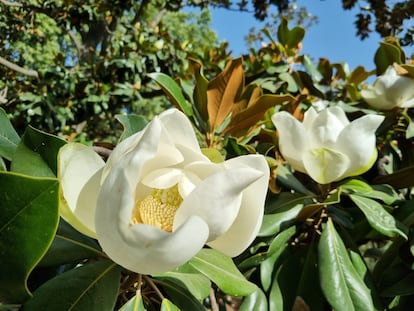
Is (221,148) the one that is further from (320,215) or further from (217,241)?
(217,241)

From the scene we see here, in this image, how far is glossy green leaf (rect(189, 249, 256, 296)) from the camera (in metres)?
0.59

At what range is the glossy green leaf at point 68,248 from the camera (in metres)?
0.56

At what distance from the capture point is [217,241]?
565 mm

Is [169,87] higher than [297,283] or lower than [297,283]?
higher

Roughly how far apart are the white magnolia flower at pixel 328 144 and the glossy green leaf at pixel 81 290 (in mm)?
576

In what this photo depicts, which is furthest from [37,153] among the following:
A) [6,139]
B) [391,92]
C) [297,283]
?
[391,92]

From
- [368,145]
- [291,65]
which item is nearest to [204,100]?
[368,145]

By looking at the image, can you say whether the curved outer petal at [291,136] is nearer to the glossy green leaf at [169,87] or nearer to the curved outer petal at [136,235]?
the glossy green leaf at [169,87]

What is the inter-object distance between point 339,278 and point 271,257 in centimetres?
18

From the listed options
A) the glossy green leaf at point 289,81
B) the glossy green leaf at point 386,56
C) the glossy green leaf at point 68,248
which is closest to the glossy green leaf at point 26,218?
the glossy green leaf at point 68,248

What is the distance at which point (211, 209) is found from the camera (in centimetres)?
48

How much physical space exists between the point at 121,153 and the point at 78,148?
0.07m

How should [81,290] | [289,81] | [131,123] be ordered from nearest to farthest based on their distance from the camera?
[81,290], [131,123], [289,81]

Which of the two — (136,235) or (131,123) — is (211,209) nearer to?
(136,235)
